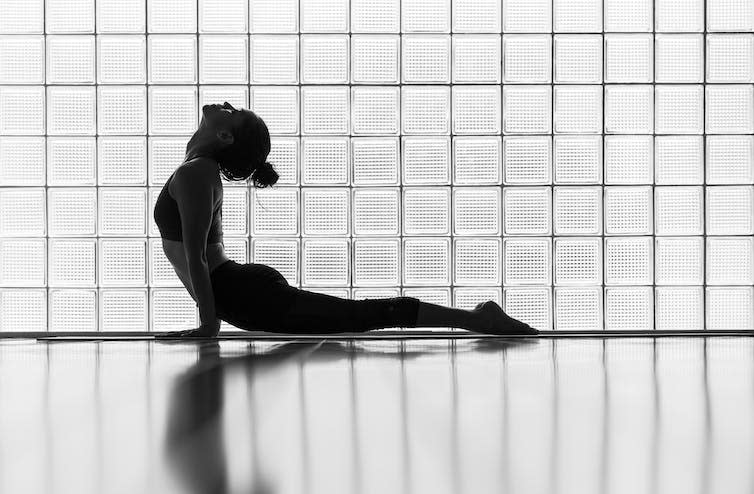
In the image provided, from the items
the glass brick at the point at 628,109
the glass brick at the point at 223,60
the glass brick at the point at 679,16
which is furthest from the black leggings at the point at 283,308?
the glass brick at the point at 679,16

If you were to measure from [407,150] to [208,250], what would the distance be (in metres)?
1.80

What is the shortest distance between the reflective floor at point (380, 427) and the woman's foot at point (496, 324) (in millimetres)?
713

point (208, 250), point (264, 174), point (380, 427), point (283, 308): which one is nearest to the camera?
point (380, 427)

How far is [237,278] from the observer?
78.7 inches

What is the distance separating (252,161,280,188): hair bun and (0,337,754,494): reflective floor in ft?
3.31

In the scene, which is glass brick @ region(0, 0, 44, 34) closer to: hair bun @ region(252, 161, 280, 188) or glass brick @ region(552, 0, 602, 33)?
hair bun @ region(252, 161, 280, 188)

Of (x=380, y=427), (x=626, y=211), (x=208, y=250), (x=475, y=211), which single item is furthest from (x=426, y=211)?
(x=380, y=427)

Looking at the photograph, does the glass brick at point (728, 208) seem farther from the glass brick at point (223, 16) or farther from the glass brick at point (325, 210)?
the glass brick at point (223, 16)

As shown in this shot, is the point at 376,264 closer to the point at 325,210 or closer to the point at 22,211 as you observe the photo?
the point at 325,210

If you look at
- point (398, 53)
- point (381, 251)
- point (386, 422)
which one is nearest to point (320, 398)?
point (386, 422)

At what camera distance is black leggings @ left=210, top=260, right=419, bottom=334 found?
1.95 metres

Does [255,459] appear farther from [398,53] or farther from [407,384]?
[398,53]

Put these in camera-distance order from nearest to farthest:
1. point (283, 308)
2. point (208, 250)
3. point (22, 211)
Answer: point (283, 308), point (208, 250), point (22, 211)

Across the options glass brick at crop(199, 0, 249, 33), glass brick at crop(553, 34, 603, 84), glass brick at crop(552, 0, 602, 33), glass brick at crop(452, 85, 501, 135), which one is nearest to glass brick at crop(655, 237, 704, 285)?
glass brick at crop(553, 34, 603, 84)
